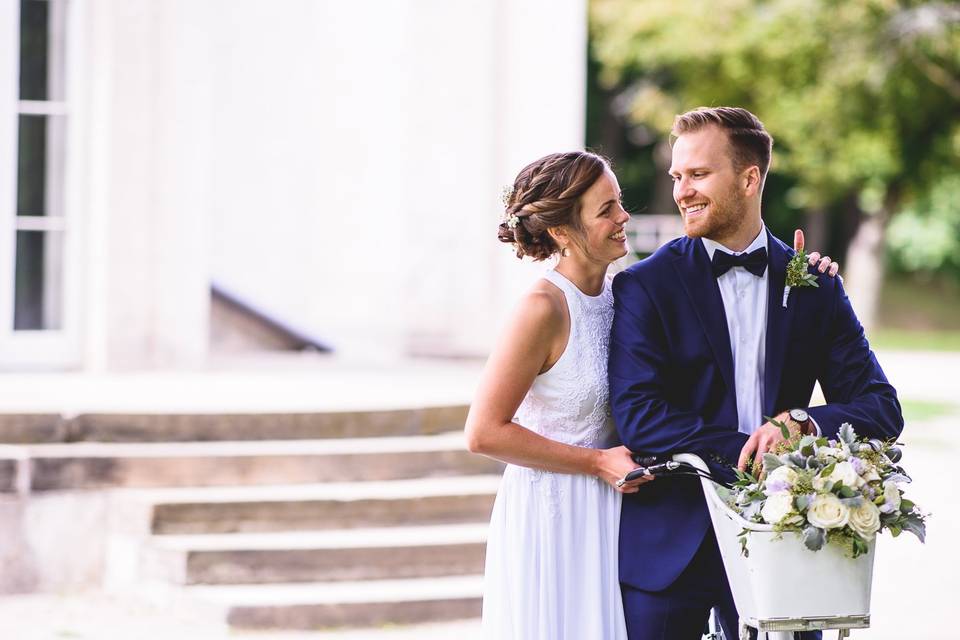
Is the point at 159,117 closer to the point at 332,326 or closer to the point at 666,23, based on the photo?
the point at 332,326

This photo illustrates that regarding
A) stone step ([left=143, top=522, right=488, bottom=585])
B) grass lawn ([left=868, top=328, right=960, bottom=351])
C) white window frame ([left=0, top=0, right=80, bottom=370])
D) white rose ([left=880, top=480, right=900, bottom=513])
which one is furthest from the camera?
grass lawn ([left=868, top=328, right=960, bottom=351])

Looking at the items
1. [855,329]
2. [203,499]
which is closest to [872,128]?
[203,499]

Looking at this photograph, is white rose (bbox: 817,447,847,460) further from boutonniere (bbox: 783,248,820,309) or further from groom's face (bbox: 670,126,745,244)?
groom's face (bbox: 670,126,745,244)

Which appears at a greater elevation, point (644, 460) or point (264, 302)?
point (644, 460)

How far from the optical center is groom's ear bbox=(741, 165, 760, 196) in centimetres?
343

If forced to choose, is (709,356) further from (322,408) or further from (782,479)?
(322,408)

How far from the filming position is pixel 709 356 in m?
3.38

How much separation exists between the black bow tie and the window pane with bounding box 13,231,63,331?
24.9ft

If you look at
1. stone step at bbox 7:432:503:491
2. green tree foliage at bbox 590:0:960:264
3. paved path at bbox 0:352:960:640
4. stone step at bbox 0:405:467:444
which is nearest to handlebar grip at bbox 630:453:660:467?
paved path at bbox 0:352:960:640

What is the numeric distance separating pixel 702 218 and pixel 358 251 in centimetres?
903

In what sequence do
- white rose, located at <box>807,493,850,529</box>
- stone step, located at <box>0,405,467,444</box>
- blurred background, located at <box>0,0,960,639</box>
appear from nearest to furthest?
1. white rose, located at <box>807,493,850,529</box>
2. blurred background, located at <box>0,0,960,639</box>
3. stone step, located at <box>0,405,467,444</box>

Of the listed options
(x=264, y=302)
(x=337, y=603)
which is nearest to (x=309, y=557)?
(x=337, y=603)

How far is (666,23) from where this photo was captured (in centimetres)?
2780

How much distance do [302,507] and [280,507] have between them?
0.36 ft
